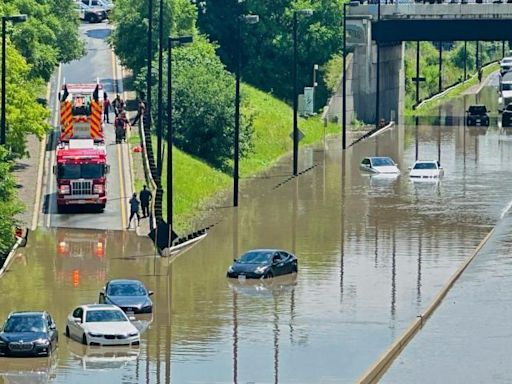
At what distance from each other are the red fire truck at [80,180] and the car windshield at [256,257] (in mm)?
12652

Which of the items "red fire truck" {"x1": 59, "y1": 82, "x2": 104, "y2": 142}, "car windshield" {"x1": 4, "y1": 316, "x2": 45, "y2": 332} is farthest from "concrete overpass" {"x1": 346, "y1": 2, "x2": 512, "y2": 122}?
"car windshield" {"x1": 4, "y1": 316, "x2": 45, "y2": 332}

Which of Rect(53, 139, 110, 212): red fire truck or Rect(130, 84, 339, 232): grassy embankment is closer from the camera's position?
Rect(53, 139, 110, 212): red fire truck

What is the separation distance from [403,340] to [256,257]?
13033 millimetres

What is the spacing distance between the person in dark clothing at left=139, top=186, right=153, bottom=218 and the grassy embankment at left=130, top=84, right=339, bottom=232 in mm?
1291

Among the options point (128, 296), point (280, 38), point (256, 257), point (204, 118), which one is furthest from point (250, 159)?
point (128, 296)

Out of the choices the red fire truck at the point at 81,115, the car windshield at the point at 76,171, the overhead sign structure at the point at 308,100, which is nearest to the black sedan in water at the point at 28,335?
the car windshield at the point at 76,171

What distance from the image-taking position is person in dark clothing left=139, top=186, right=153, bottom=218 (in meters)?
69.0

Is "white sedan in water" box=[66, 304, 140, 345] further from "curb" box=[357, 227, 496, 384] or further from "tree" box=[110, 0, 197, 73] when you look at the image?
"tree" box=[110, 0, 197, 73]

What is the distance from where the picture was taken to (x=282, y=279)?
58000 millimetres

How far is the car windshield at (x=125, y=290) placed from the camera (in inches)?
2032

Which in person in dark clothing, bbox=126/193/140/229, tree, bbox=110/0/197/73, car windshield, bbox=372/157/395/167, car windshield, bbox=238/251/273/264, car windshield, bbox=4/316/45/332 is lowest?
car windshield, bbox=4/316/45/332

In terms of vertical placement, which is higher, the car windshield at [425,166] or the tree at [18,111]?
the tree at [18,111]

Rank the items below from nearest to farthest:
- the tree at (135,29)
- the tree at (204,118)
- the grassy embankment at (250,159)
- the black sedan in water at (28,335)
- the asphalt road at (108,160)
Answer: the black sedan in water at (28,335)
the asphalt road at (108,160)
the grassy embankment at (250,159)
the tree at (204,118)
the tree at (135,29)

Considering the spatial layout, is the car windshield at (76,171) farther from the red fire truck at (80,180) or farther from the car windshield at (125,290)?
the car windshield at (125,290)
